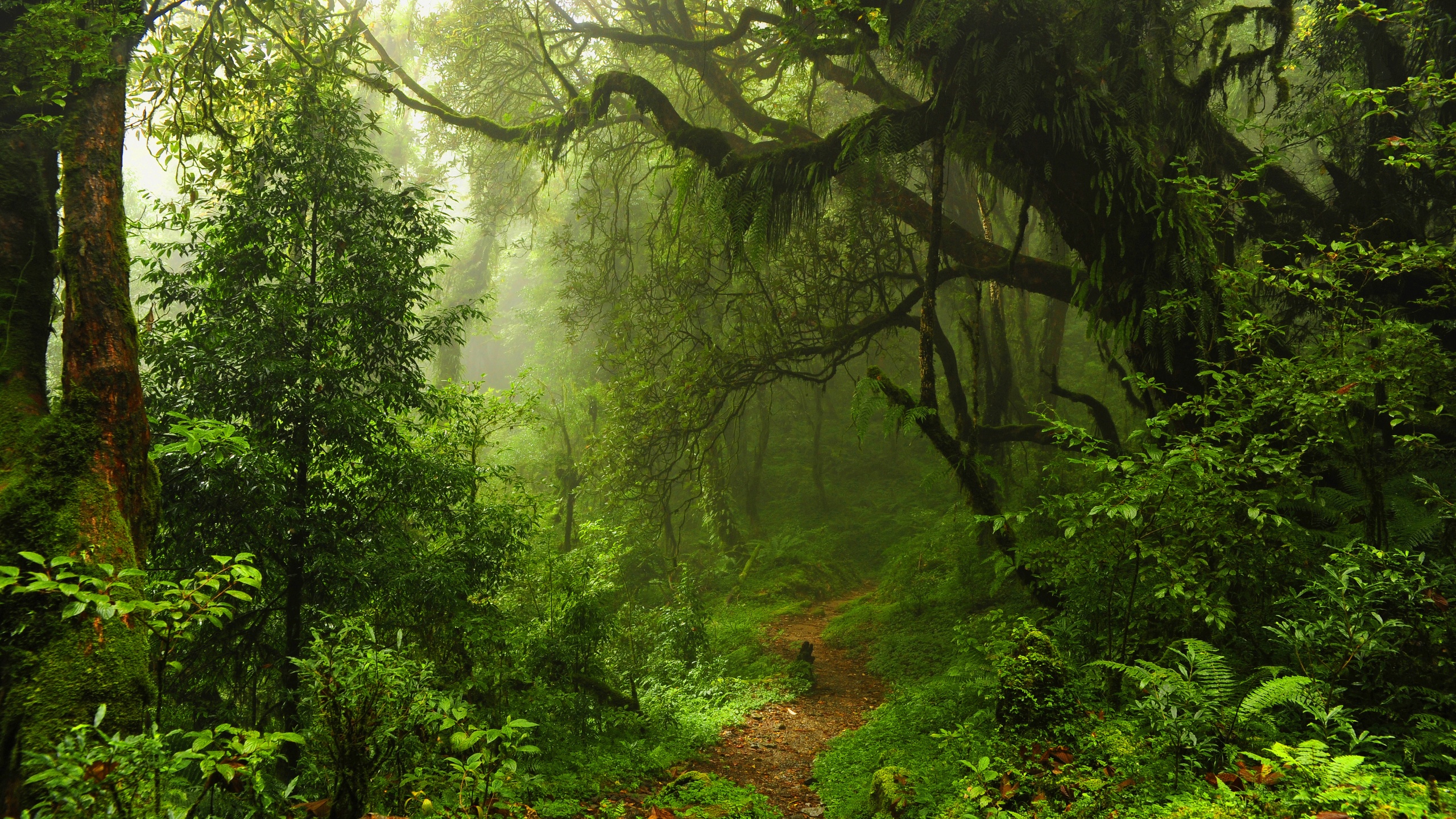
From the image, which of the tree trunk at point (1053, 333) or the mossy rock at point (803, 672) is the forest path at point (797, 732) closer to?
the mossy rock at point (803, 672)

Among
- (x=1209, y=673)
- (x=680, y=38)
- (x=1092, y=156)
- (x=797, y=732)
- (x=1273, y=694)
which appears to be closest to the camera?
(x=1273, y=694)

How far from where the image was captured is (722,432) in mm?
10281

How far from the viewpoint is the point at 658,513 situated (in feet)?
37.3

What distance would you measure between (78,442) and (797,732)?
21.5 ft

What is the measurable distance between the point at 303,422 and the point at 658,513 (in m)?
6.06

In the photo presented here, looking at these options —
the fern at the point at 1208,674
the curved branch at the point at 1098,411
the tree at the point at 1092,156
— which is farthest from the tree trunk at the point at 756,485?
Result: the fern at the point at 1208,674

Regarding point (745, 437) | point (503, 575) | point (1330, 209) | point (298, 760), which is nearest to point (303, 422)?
point (503, 575)

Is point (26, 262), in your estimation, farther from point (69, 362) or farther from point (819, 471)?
point (819, 471)

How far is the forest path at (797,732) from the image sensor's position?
5861 mm

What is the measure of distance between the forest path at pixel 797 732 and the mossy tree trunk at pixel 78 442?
4.38 meters

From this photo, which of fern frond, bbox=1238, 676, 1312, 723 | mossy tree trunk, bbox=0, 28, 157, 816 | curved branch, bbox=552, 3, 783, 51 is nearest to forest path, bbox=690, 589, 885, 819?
fern frond, bbox=1238, 676, 1312, 723

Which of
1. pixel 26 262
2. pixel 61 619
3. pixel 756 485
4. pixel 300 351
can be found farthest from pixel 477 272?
pixel 61 619

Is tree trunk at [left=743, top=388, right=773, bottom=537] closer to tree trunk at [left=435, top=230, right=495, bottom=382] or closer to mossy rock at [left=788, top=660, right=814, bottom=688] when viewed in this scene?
mossy rock at [left=788, top=660, right=814, bottom=688]

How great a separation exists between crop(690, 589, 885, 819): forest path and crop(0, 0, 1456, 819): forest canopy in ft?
0.23
